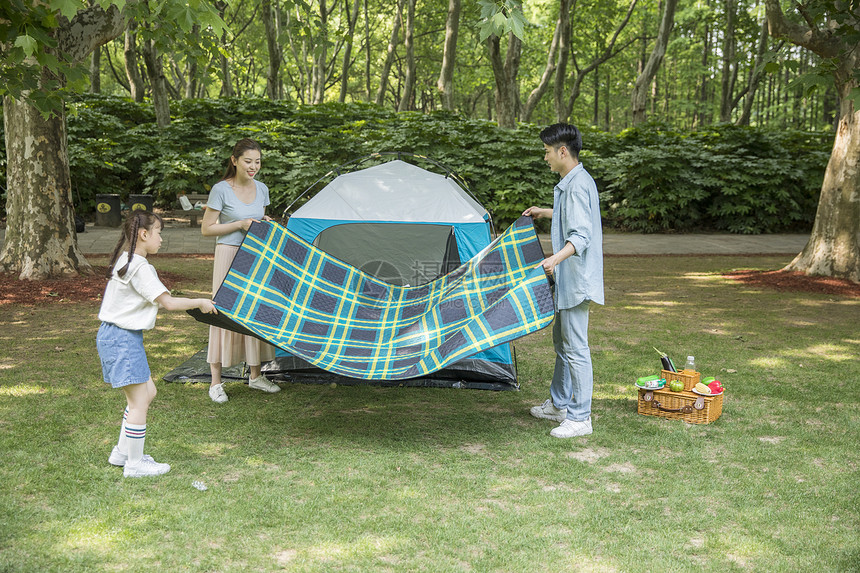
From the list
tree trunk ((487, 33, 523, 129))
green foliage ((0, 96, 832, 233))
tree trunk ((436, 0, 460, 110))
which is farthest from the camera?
tree trunk ((436, 0, 460, 110))

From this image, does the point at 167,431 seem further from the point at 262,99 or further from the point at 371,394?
the point at 262,99

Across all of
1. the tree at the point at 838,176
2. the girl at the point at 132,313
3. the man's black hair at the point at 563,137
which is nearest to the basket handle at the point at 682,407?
the man's black hair at the point at 563,137

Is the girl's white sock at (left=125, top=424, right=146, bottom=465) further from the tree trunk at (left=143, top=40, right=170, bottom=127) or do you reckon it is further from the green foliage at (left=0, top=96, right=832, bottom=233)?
the green foliage at (left=0, top=96, right=832, bottom=233)

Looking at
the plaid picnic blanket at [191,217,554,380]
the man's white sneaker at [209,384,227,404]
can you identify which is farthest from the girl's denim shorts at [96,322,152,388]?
the man's white sneaker at [209,384,227,404]

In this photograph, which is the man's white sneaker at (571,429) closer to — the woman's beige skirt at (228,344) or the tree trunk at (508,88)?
the woman's beige skirt at (228,344)

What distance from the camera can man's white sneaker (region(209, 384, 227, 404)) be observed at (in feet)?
15.6

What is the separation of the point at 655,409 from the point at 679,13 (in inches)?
845

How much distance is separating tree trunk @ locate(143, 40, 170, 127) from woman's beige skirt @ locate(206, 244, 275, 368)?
30.1 feet

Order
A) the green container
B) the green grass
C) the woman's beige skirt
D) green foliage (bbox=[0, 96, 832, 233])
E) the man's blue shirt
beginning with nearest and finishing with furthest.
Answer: the green grass
the man's blue shirt
the woman's beige skirt
the green container
green foliage (bbox=[0, 96, 832, 233])

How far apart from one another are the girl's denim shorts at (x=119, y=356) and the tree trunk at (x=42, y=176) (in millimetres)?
5701

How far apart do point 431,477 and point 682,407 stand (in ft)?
5.95

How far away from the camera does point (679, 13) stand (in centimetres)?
2277

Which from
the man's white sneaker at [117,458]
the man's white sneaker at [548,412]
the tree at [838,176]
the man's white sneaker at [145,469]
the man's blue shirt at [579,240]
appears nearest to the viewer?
the man's white sneaker at [145,469]

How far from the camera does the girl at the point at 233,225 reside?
15.3 feet
